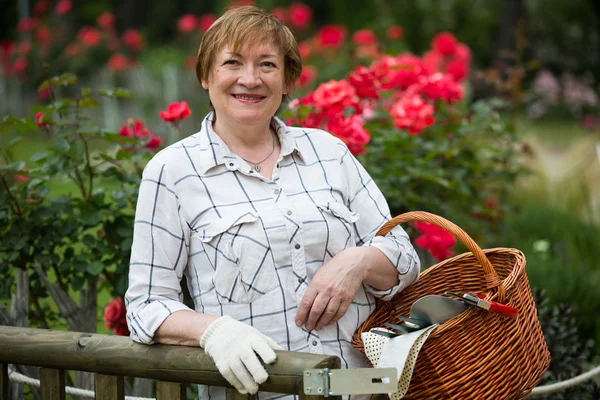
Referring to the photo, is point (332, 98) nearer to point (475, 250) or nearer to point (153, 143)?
point (153, 143)

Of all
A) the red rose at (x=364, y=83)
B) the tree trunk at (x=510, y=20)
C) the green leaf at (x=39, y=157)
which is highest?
the tree trunk at (x=510, y=20)

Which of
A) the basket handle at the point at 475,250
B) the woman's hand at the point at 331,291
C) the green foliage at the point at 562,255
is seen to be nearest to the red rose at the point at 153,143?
the woman's hand at the point at 331,291

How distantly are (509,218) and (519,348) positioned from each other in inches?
113

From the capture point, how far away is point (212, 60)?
214 cm

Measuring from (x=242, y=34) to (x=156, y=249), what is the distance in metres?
0.61

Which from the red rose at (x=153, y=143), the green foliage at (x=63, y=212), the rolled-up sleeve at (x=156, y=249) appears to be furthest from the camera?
the red rose at (x=153, y=143)

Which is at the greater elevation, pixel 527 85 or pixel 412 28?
pixel 412 28

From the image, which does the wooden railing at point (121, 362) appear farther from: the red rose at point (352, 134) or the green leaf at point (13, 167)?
the red rose at point (352, 134)

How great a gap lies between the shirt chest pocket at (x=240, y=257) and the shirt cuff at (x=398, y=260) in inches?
12.6

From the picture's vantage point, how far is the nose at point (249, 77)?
209 centimetres

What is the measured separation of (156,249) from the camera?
1999 mm

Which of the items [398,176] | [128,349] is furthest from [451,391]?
[398,176]

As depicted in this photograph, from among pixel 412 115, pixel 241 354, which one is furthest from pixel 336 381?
pixel 412 115

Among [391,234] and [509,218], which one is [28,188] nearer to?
[391,234]
